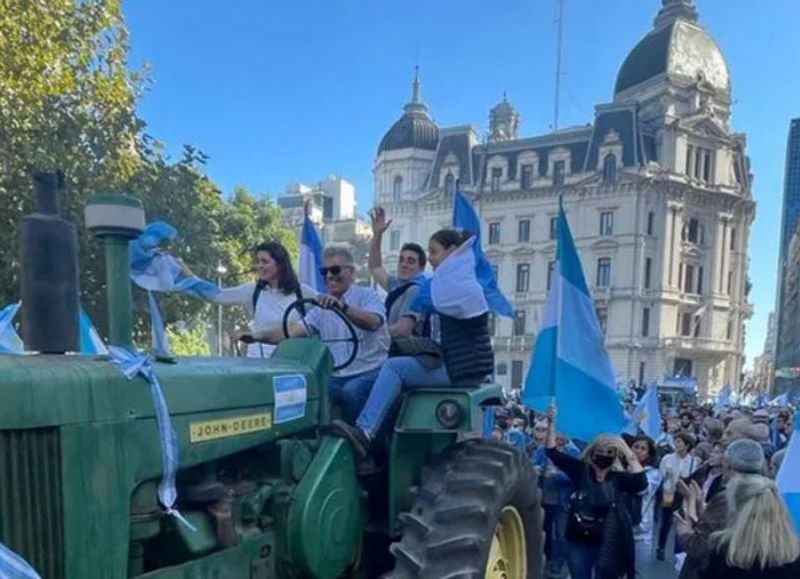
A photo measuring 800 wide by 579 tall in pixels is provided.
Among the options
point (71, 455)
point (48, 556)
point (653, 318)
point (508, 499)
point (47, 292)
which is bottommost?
point (653, 318)

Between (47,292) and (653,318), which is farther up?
(47,292)

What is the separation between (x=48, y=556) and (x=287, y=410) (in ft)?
4.41

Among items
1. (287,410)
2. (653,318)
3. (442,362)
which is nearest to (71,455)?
(287,410)

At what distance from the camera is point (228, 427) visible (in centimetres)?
314

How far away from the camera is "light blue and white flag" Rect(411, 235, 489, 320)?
3875 mm

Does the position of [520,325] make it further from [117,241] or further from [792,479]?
[117,241]

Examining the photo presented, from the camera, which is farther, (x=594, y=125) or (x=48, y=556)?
(x=594, y=125)

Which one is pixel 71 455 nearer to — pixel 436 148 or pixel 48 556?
pixel 48 556

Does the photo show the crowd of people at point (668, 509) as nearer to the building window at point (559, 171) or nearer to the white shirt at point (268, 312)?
the white shirt at point (268, 312)

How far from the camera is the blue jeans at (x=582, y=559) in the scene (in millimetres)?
5465

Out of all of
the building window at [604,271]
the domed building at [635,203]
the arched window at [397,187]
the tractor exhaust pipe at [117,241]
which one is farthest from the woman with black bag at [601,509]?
the arched window at [397,187]

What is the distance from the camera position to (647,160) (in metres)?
51.6

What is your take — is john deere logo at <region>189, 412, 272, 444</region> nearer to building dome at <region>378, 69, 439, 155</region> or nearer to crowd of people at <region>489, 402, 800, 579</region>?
crowd of people at <region>489, 402, 800, 579</region>

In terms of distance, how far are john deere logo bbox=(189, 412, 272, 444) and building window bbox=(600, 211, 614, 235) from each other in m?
50.7
